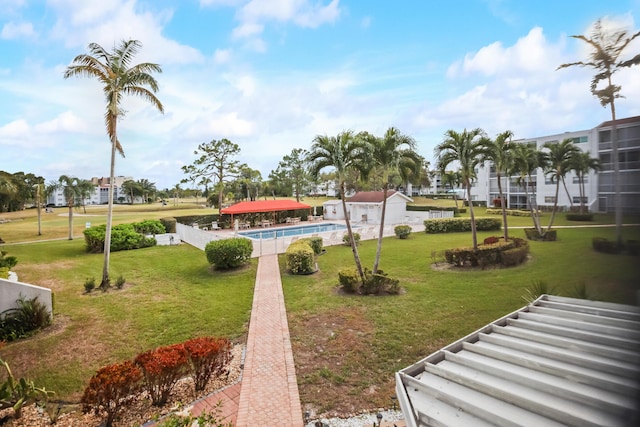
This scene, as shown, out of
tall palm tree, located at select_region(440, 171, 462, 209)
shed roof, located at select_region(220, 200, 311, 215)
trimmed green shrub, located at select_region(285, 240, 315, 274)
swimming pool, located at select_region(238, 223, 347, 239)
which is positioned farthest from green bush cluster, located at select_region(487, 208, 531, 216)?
shed roof, located at select_region(220, 200, 311, 215)

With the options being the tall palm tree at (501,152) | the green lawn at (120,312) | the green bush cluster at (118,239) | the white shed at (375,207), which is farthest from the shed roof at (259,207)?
the tall palm tree at (501,152)

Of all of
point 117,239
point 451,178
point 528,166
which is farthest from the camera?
point 451,178

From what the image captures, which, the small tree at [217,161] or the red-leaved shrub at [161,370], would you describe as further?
the small tree at [217,161]

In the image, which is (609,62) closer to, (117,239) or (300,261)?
(300,261)

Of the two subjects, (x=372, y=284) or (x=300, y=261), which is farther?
(x=300, y=261)

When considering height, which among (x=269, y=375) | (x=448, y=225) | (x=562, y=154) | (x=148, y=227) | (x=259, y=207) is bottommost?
(x=269, y=375)

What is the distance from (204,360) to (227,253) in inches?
306

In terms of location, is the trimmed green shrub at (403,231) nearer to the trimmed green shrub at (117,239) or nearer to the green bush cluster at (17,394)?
the trimmed green shrub at (117,239)

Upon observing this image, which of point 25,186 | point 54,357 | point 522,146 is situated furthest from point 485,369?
point 25,186

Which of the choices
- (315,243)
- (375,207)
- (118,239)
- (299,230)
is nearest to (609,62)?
(315,243)

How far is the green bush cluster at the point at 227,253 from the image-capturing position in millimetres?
12406

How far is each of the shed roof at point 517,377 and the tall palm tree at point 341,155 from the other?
5.13 meters

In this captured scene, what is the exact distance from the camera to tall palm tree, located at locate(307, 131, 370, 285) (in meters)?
9.66

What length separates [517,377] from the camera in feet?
12.0
